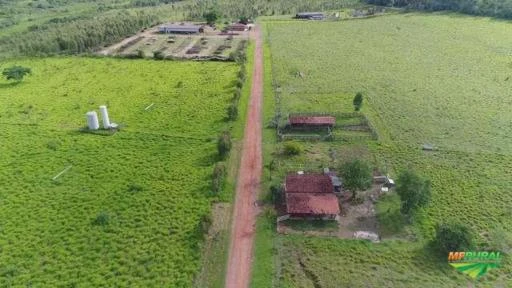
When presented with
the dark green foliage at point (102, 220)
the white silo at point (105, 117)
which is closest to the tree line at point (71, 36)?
the white silo at point (105, 117)

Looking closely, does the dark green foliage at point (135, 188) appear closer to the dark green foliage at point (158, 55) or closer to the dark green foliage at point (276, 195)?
the dark green foliage at point (276, 195)

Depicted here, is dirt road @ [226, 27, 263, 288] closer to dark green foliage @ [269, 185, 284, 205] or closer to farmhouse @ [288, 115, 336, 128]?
dark green foliage @ [269, 185, 284, 205]

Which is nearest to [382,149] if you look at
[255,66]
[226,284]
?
[226,284]

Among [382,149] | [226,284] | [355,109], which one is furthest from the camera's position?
[355,109]

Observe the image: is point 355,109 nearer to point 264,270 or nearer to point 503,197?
point 503,197

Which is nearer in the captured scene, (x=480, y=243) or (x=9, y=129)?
(x=480, y=243)

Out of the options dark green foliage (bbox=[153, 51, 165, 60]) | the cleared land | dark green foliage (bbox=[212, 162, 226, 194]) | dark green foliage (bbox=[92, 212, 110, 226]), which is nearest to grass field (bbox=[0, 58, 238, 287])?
dark green foliage (bbox=[92, 212, 110, 226])
